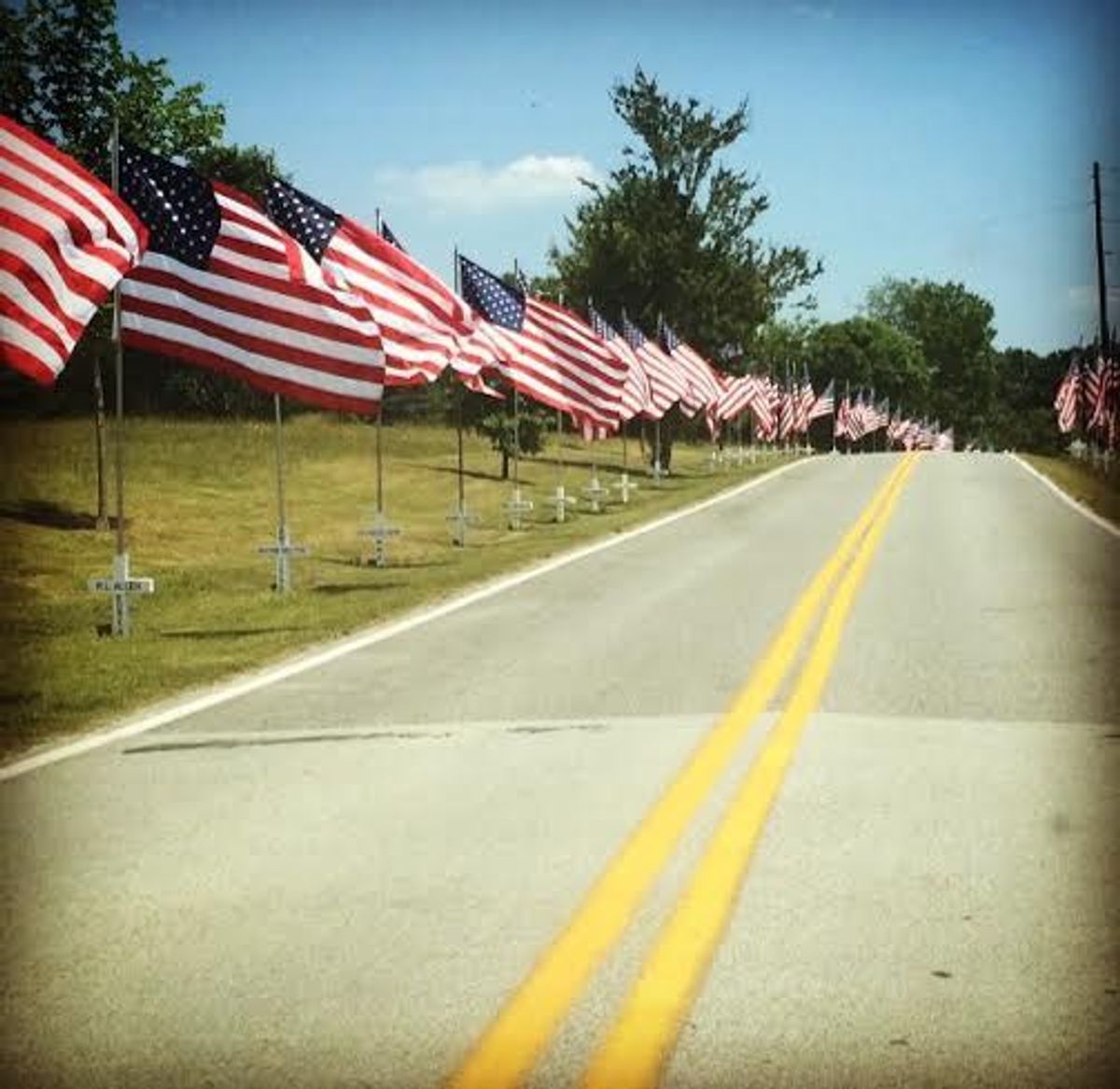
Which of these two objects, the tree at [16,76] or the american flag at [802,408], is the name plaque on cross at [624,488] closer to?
the tree at [16,76]

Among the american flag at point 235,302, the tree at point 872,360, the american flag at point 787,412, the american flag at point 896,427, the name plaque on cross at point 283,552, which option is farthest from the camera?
the tree at point 872,360

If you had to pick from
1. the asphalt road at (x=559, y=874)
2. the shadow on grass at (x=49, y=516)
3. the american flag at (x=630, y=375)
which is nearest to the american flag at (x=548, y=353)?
the american flag at (x=630, y=375)

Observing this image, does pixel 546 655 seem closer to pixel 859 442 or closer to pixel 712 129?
pixel 712 129

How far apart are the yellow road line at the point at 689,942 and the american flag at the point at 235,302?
25.0 ft

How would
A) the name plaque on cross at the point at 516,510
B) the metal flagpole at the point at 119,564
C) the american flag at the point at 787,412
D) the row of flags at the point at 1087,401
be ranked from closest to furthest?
the metal flagpole at the point at 119,564
the name plaque on cross at the point at 516,510
the row of flags at the point at 1087,401
the american flag at the point at 787,412

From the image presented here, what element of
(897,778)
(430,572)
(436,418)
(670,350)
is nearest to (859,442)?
(436,418)

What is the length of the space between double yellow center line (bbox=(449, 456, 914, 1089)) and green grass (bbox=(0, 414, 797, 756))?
12.6 feet

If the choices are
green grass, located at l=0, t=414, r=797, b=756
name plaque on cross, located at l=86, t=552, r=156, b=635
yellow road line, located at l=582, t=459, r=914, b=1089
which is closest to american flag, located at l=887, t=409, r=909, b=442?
green grass, located at l=0, t=414, r=797, b=756

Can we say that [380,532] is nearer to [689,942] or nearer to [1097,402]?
[689,942]

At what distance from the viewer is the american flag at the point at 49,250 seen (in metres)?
9.33

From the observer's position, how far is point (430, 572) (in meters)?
18.3

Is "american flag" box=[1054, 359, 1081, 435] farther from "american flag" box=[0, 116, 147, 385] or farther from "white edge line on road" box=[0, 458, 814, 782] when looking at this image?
"american flag" box=[0, 116, 147, 385]

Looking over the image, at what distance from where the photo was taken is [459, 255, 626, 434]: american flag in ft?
74.6

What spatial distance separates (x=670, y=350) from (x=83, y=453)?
1658 centimetres
